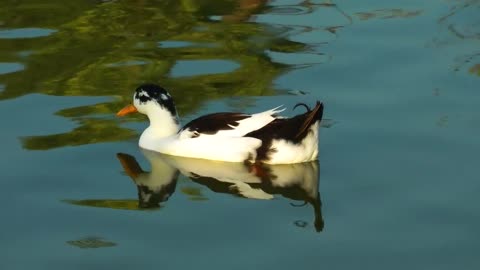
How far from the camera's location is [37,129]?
38.0 ft

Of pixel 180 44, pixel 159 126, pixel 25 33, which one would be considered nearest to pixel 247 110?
pixel 159 126

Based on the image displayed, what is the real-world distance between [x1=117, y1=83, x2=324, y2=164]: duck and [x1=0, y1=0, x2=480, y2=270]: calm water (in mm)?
140

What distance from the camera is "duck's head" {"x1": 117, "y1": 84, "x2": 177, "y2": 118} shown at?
11.3 metres

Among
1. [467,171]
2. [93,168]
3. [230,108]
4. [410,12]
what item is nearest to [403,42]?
[410,12]

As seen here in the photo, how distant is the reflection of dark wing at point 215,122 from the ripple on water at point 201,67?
6.91 ft

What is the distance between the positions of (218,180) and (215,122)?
569 millimetres

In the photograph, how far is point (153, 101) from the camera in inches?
448

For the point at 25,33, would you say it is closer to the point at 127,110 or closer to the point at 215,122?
the point at 127,110

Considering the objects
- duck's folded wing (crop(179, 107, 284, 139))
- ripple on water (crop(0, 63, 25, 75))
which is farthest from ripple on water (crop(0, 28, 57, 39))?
duck's folded wing (crop(179, 107, 284, 139))

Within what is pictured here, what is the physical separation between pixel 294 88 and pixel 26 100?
2655 mm

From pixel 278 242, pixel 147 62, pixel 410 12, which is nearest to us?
pixel 278 242

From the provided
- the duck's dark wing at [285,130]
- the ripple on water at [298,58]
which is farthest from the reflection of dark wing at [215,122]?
the ripple on water at [298,58]

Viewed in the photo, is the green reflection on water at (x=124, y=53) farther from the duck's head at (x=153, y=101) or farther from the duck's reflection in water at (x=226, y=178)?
the duck's reflection in water at (x=226, y=178)

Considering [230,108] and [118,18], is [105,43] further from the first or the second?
[230,108]
